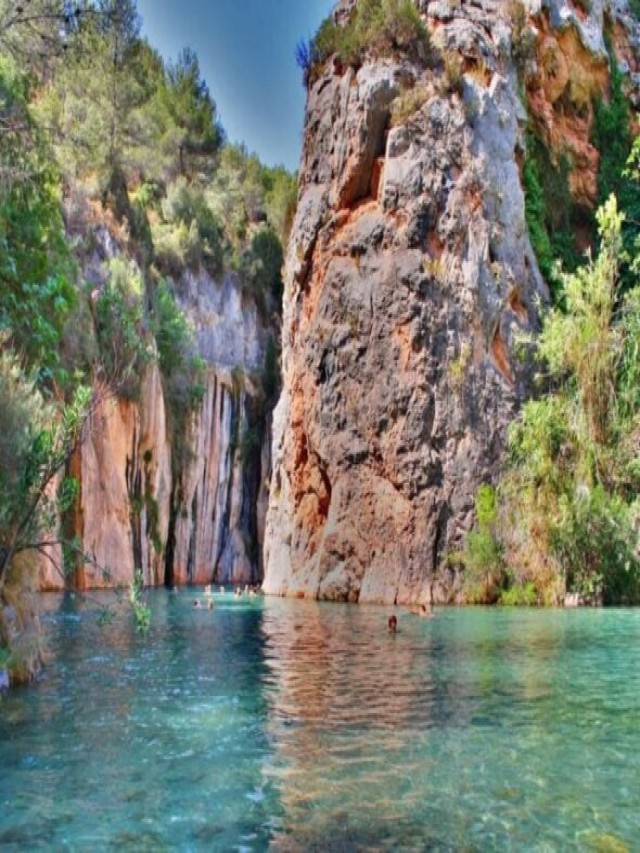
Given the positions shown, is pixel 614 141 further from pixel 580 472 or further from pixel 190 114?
pixel 190 114

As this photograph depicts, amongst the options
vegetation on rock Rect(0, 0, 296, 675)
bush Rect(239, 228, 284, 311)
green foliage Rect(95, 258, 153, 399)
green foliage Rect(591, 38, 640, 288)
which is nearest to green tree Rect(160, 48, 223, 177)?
vegetation on rock Rect(0, 0, 296, 675)

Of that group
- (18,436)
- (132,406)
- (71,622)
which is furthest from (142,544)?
(18,436)

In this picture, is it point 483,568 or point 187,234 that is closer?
point 483,568

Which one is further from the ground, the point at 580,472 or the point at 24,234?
the point at 24,234

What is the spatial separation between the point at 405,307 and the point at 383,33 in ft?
29.7

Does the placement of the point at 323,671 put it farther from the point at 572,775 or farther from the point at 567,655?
the point at 572,775

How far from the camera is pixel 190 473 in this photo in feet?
142

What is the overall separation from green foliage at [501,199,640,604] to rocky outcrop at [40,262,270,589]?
12.8m

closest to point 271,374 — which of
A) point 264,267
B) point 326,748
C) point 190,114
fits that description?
point 264,267

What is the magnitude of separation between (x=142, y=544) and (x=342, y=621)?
1825cm

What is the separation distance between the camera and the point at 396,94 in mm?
28984

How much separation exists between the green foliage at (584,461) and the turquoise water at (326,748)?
30.8ft

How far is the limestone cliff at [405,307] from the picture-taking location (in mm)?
26062

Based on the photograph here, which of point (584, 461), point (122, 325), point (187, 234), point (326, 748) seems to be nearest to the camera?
point (326, 748)
